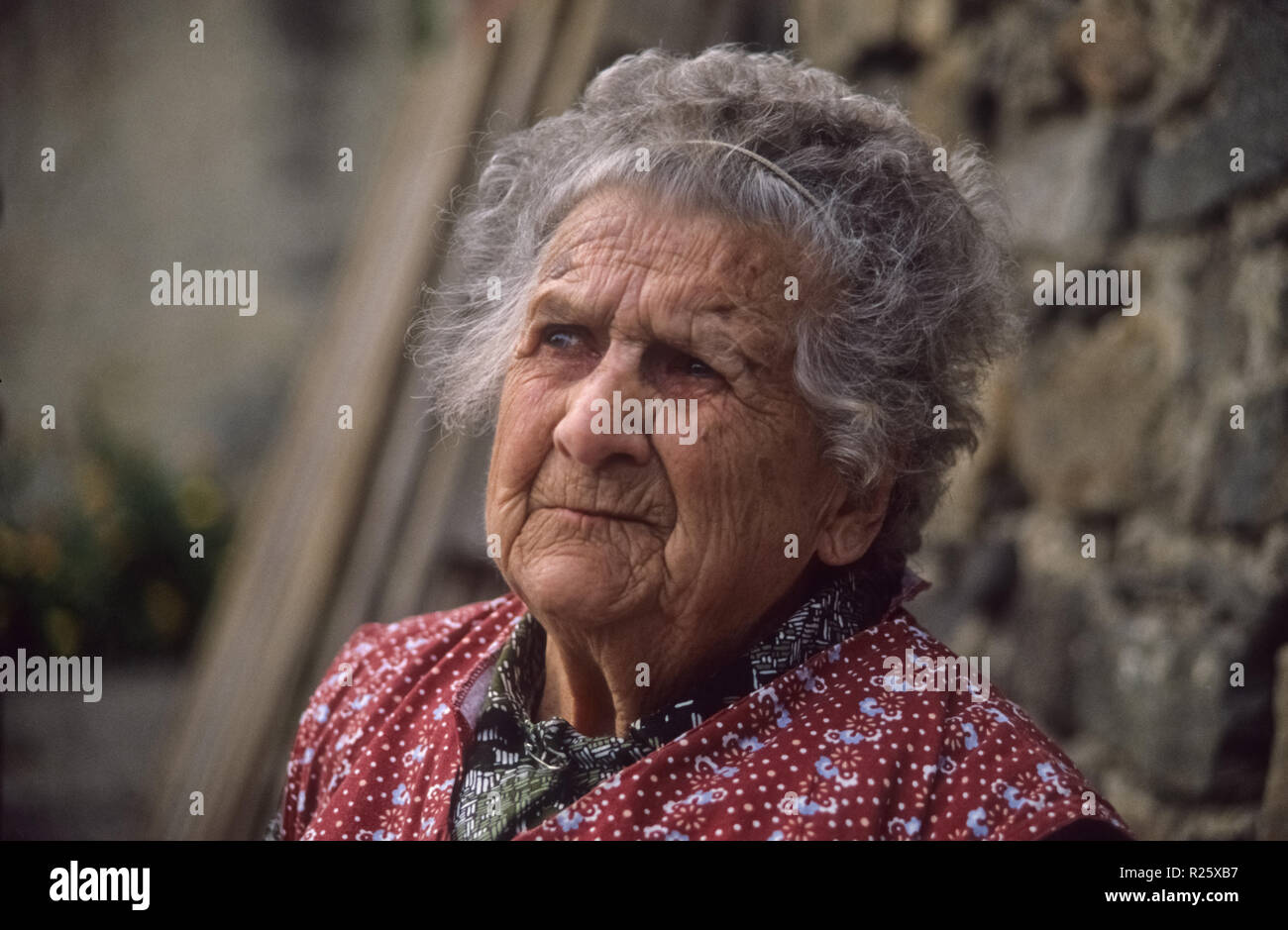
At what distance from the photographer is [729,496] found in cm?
159

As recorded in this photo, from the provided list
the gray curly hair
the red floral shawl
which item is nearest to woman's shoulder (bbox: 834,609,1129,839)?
the red floral shawl

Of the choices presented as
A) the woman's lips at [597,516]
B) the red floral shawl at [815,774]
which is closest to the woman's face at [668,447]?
the woman's lips at [597,516]

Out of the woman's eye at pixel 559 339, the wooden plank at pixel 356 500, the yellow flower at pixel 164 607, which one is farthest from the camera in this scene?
the yellow flower at pixel 164 607

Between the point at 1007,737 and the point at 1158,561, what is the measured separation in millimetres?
713

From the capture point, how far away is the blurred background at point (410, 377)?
1.93 m

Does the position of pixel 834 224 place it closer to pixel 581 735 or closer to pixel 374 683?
pixel 581 735

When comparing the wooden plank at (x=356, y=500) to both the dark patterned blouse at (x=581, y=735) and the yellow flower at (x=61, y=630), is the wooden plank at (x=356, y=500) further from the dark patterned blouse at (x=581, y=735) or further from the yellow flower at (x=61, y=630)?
the dark patterned blouse at (x=581, y=735)

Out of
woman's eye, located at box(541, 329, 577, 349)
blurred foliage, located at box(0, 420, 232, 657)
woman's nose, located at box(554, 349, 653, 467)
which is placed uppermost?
woman's eye, located at box(541, 329, 577, 349)

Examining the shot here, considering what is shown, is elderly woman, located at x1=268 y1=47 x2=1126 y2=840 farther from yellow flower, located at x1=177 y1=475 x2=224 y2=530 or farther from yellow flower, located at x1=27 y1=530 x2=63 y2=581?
yellow flower, located at x1=177 y1=475 x2=224 y2=530

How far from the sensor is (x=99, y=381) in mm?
4520

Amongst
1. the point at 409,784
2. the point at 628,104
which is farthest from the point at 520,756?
the point at 628,104

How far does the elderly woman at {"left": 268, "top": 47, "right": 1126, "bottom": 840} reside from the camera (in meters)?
1.51

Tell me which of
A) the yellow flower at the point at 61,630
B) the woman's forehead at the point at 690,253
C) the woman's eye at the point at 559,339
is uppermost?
the woman's forehead at the point at 690,253
